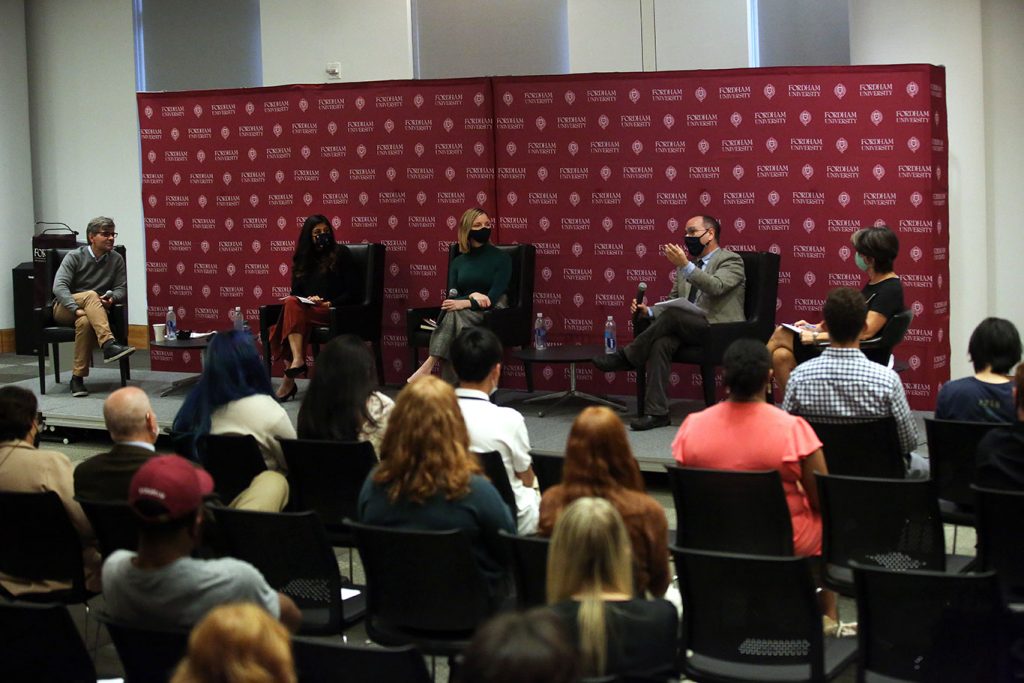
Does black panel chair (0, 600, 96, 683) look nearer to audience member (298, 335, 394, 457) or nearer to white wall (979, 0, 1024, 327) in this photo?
audience member (298, 335, 394, 457)

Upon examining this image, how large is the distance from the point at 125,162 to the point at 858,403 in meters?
9.77

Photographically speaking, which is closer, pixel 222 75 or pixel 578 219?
pixel 578 219

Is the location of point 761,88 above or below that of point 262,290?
above

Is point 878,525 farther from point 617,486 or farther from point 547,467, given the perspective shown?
point 547,467

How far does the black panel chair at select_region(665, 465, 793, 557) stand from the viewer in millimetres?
3992

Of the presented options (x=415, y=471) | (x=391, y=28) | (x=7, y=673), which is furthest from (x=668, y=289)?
(x=7, y=673)

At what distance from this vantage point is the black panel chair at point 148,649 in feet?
9.32

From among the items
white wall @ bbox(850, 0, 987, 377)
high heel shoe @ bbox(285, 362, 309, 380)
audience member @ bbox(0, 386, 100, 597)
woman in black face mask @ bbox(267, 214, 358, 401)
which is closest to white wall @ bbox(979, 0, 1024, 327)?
white wall @ bbox(850, 0, 987, 377)

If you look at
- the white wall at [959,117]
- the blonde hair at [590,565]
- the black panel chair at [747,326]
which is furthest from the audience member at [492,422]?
the white wall at [959,117]

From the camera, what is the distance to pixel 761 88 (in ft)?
26.5

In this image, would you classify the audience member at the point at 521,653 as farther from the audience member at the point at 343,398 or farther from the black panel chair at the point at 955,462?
the black panel chair at the point at 955,462

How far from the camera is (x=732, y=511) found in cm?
A: 408

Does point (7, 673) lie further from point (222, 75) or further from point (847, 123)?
point (222, 75)

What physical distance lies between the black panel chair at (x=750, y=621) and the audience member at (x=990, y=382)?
1748mm
